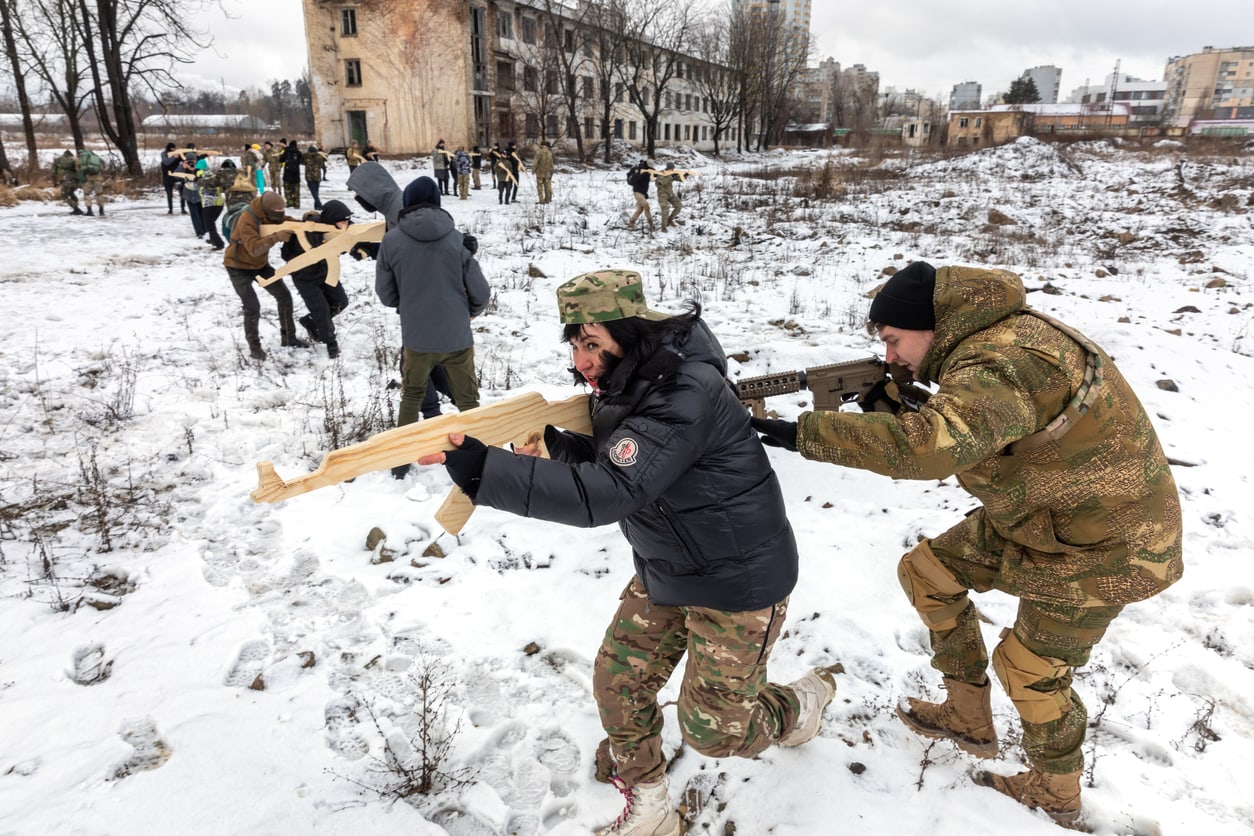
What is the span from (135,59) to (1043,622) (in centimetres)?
2862

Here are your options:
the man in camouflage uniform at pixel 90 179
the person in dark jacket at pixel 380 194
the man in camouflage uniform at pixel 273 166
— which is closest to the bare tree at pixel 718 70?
the man in camouflage uniform at pixel 273 166

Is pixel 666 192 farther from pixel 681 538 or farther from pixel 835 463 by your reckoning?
pixel 835 463

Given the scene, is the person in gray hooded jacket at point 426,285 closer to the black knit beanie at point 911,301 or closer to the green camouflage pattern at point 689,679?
the green camouflage pattern at point 689,679

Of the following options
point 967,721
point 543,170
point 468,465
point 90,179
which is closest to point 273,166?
point 90,179

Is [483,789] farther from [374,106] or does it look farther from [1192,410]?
[374,106]

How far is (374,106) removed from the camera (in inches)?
1375

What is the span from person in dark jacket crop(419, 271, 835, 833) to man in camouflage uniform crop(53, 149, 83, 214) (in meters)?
18.6

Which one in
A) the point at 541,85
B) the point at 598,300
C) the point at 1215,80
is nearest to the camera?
the point at 598,300

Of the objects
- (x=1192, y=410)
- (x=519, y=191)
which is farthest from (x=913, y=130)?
(x=1192, y=410)

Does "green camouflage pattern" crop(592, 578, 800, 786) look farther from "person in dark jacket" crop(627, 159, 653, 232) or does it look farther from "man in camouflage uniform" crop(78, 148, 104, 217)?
"man in camouflage uniform" crop(78, 148, 104, 217)

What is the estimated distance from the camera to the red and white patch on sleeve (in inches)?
70.8

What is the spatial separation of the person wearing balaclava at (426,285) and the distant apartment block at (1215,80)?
5909 inches

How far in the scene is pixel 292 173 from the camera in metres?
17.6

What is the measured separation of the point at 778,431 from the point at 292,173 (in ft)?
63.3
